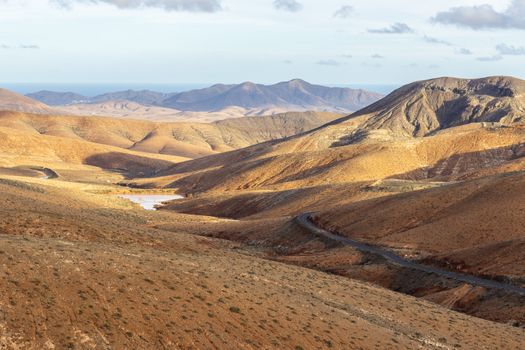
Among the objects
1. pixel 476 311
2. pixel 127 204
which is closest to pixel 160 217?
pixel 127 204

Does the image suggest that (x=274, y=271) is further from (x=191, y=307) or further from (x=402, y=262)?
(x=402, y=262)

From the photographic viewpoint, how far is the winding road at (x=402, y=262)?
4669 cm

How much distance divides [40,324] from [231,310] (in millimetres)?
8774

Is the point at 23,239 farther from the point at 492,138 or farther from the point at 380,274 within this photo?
the point at 492,138

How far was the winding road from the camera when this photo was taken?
46.7 meters

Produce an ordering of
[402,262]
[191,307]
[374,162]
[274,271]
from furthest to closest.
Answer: [374,162] → [402,262] → [274,271] → [191,307]

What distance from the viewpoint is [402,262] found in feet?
182

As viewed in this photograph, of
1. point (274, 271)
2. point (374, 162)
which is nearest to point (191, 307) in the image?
point (274, 271)

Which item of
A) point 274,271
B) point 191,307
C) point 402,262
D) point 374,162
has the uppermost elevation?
point 191,307

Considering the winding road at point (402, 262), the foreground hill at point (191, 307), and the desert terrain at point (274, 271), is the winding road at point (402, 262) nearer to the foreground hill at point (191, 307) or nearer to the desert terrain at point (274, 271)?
the desert terrain at point (274, 271)

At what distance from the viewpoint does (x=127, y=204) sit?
103 meters

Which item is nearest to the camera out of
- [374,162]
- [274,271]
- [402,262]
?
[274,271]

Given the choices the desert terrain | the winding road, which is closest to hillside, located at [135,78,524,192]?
the desert terrain

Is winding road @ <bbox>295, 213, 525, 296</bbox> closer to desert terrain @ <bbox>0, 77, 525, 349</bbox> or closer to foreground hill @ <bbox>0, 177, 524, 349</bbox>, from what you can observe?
desert terrain @ <bbox>0, 77, 525, 349</bbox>
